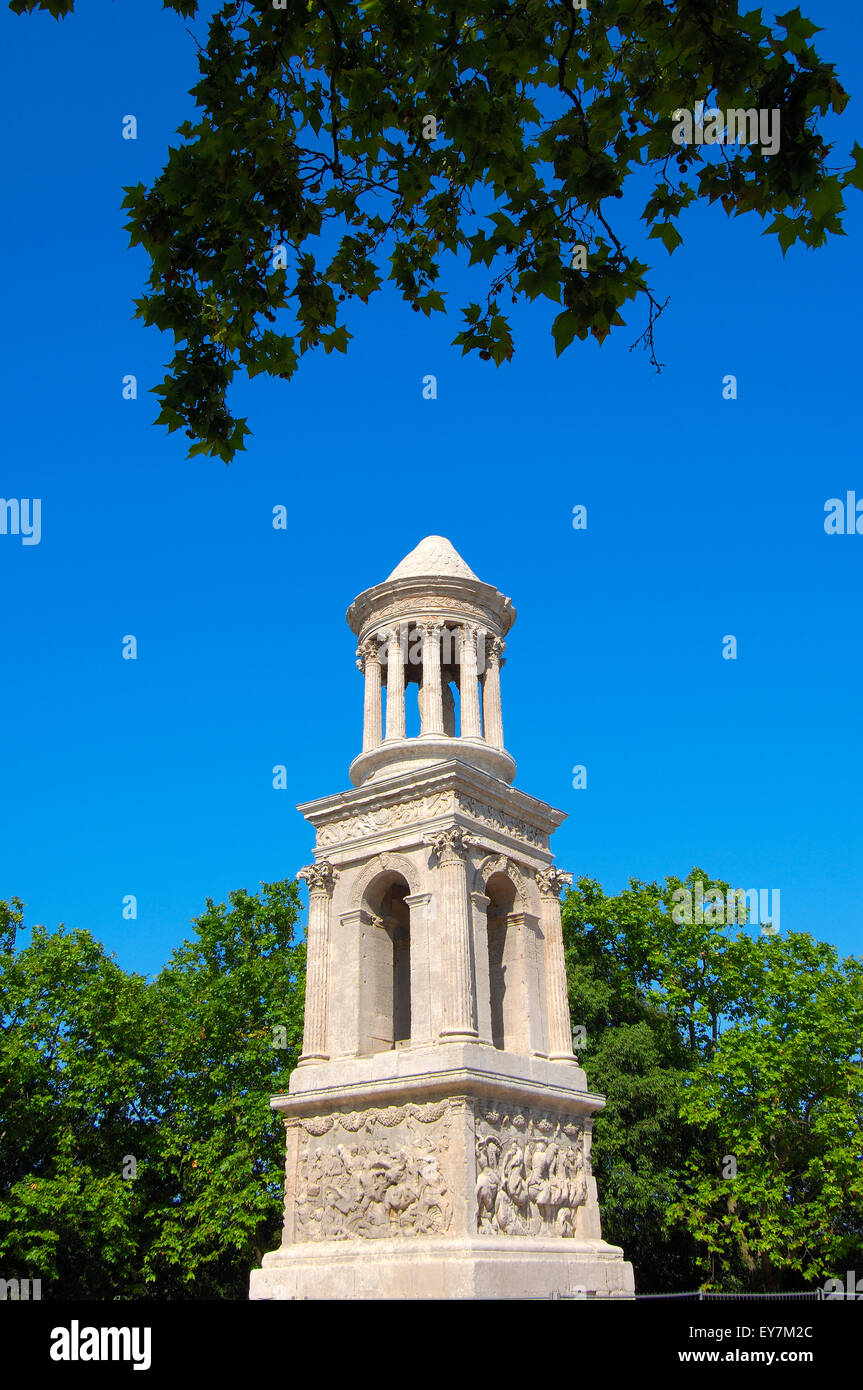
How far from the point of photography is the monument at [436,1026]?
1633 centimetres

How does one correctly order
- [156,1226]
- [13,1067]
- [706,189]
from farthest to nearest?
[156,1226]
[13,1067]
[706,189]

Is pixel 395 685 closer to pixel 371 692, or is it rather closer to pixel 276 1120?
pixel 371 692

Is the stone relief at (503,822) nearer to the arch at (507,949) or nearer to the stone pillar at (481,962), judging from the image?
the arch at (507,949)

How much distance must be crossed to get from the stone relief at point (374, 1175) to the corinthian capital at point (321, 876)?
4177mm

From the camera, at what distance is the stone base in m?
15.3

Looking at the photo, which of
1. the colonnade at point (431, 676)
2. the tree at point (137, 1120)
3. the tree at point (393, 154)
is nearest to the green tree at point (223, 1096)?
the tree at point (137, 1120)

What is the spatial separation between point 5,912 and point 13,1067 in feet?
17.5

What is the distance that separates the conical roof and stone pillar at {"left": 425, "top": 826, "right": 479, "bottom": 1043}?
646cm

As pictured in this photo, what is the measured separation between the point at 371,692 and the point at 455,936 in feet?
21.7

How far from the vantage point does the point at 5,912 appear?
32.3 meters

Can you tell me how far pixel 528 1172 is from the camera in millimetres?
17344

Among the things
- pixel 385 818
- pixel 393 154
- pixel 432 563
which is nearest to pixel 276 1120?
pixel 385 818
